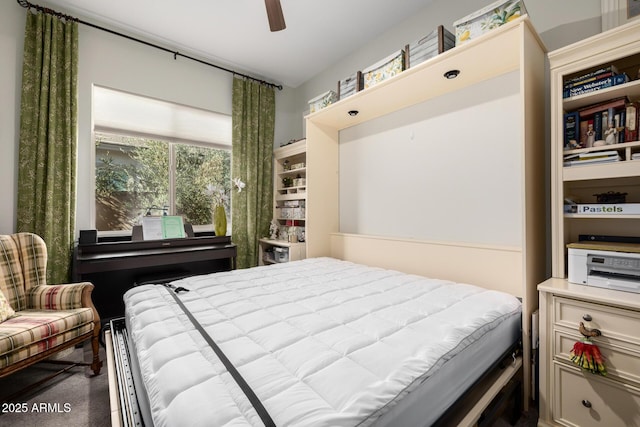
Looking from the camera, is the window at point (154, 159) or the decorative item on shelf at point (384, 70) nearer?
the decorative item on shelf at point (384, 70)

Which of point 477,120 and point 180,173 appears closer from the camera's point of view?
point 477,120

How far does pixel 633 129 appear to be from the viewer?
1398 millimetres

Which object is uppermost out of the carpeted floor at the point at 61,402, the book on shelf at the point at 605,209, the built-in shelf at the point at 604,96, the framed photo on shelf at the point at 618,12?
the framed photo on shelf at the point at 618,12

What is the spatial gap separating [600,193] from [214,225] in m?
3.49

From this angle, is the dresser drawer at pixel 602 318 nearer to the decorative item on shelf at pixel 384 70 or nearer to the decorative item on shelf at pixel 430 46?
the decorative item on shelf at pixel 430 46

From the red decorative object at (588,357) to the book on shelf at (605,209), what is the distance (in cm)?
63

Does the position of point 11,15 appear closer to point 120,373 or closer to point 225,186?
point 225,186

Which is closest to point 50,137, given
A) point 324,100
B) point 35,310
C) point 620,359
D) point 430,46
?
point 35,310

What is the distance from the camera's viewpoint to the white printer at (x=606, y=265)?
1.32 m

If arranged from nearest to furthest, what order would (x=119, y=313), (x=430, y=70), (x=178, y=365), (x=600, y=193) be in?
(x=178, y=365), (x=600, y=193), (x=430, y=70), (x=119, y=313)

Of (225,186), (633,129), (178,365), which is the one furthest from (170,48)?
(633,129)

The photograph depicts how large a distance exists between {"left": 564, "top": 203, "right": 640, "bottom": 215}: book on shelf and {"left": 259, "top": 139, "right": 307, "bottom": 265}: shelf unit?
2.37m

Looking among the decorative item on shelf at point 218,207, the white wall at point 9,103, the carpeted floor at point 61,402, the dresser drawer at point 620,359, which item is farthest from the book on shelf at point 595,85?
the white wall at point 9,103

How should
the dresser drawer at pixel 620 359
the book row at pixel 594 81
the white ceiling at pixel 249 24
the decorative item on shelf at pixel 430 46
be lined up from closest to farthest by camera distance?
the dresser drawer at pixel 620 359, the book row at pixel 594 81, the decorative item on shelf at pixel 430 46, the white ceiling at pixel 249 24
